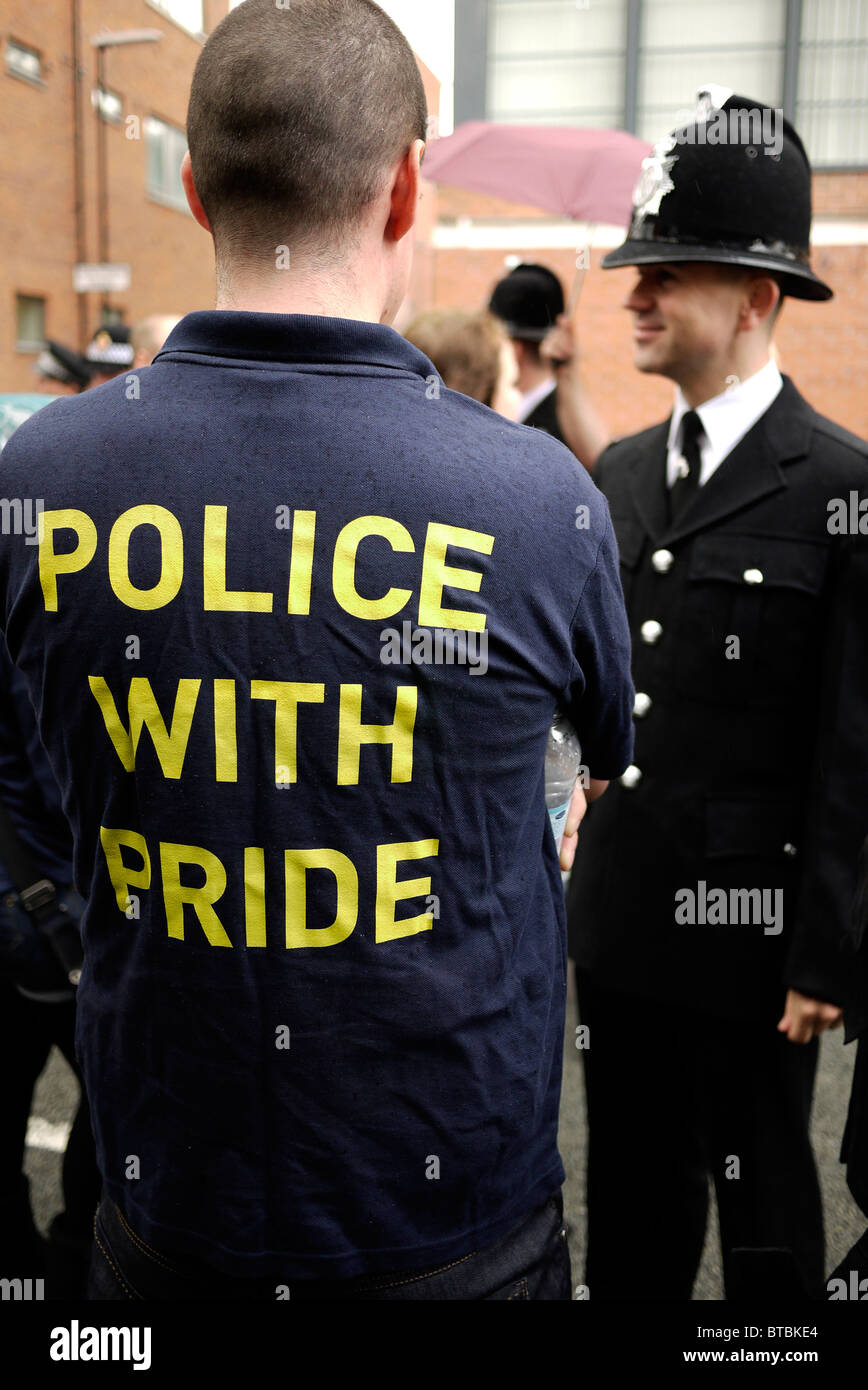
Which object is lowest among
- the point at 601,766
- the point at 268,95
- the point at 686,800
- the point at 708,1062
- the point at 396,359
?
the point at 708,1062

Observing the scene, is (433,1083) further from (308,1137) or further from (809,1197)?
(809,1197)

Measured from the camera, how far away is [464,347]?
315cm

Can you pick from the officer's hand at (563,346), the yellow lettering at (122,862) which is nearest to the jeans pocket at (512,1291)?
the yellow lettering at (122,862)

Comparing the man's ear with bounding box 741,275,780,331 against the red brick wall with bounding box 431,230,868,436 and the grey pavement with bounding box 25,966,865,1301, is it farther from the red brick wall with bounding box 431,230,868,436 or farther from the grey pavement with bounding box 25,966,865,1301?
the red brick wall with bounding box 431,230,868,436

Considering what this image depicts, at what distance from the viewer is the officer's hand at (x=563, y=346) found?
4.00 metres

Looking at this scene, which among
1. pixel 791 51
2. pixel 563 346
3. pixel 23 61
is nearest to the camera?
pixel 563 346

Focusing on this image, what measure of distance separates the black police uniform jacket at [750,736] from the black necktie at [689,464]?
5cm

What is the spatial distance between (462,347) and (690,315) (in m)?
1.10

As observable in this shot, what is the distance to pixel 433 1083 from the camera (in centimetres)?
113

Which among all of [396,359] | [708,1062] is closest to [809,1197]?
[708,1062]

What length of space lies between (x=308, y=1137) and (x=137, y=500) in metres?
0.62

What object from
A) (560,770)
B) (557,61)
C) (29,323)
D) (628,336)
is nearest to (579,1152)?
(560,770)

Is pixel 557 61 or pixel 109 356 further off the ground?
pixel 557 61

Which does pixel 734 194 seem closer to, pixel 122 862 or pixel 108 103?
pixel 122 862
